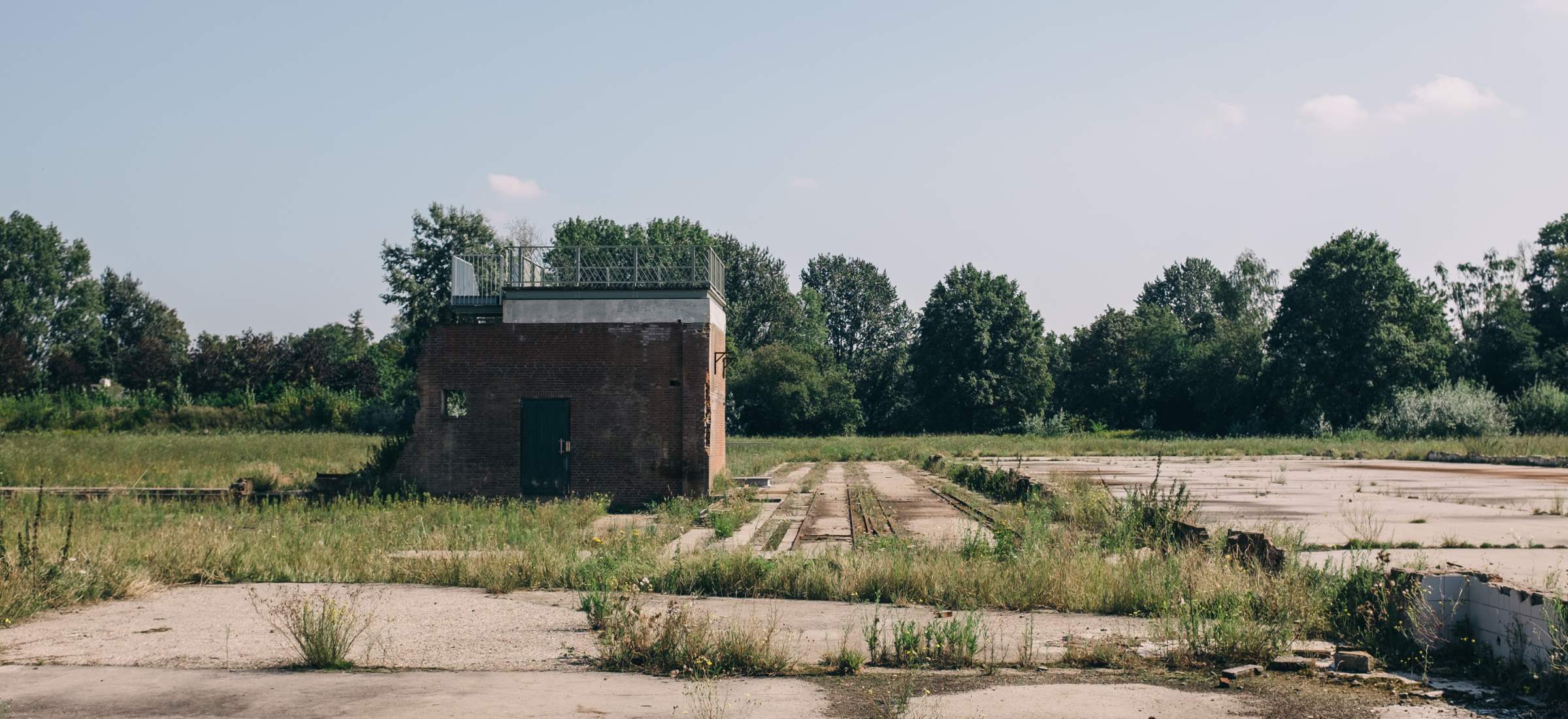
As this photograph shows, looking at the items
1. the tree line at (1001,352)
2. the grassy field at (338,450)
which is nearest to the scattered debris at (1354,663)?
the grassy field at (338,450)

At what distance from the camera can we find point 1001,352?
7625 cm

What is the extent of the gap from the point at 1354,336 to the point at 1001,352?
75.0ft

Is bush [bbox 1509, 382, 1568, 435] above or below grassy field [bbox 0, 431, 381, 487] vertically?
above

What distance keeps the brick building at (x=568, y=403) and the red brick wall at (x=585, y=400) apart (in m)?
0.02

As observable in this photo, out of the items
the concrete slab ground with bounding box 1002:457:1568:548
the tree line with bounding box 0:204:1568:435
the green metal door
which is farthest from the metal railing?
the tree line with bounding box 0:204:1568:435

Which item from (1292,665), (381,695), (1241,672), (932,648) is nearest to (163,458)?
(381,695)

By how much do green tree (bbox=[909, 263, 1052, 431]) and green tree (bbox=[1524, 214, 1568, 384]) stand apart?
31242 mm

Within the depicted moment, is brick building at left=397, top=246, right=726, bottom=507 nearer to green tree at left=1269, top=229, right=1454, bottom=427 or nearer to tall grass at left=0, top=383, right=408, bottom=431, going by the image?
tall grass at left=0, top=383, right=408, bottom=431

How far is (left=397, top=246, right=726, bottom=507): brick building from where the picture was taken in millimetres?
23234

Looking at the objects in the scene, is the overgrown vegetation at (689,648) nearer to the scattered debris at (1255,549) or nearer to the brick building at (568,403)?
the scattered debris at (1255,549)

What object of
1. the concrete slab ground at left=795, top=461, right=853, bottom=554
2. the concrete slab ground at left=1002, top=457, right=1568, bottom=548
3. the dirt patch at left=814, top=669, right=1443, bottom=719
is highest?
the concrete slab ground at left=1002, top=457, right=1568, bottom=548

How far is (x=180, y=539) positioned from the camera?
13641 millimetres

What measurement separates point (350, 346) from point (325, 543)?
333ft

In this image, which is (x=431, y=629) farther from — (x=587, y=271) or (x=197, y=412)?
(x=197, y=412)
